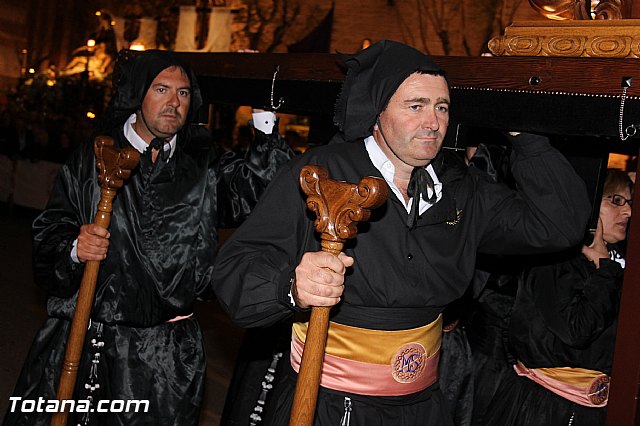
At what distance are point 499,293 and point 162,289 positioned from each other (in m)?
1.50

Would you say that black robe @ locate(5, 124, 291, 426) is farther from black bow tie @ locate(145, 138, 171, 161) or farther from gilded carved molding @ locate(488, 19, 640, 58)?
gilded carved molding @ locate(488, 19, 640, 58)

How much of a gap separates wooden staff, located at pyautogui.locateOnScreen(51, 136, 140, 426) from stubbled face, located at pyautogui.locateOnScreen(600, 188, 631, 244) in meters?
1.95

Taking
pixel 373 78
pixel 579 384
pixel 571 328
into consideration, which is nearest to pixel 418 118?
pixel 373 78

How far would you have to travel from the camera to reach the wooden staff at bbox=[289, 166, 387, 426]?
209 cm

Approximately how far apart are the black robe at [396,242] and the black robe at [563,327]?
0.62 meters

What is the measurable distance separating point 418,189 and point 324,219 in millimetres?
603

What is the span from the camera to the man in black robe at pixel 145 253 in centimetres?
370

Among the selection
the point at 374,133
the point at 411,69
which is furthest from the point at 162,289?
the point at 411,69

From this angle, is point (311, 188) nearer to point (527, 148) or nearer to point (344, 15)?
point (527, 148)

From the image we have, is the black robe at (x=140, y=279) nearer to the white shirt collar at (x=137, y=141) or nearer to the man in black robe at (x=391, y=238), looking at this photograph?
the white shirt collar at (x=137, y=141)

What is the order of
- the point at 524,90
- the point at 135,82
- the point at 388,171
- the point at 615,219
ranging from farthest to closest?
the point at 135,82, the point at 615,219, the point at 524,90, the point at 388,171

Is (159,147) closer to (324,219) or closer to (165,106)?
(165,106)

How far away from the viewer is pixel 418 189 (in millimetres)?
2652

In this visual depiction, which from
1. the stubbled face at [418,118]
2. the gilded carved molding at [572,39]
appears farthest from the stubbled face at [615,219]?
the stubbled face at [418,118]
